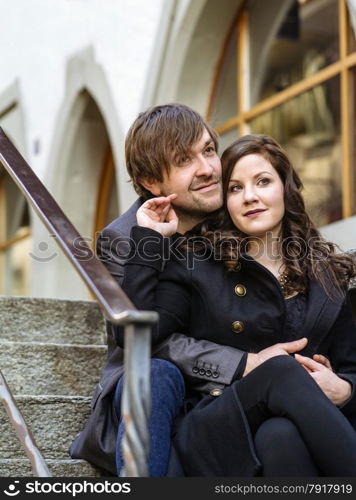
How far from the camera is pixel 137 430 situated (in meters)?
2.49

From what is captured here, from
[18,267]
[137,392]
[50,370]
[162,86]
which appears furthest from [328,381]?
[18,267]

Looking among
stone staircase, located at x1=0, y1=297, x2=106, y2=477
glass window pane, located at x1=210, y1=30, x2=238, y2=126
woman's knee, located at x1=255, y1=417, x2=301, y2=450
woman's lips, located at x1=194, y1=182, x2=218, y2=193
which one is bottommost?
stone staircase, located at x1=0, y1=297, x2=106, y2=477

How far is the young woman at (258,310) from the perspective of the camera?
2.98 meters

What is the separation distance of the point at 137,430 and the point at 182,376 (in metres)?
0.84

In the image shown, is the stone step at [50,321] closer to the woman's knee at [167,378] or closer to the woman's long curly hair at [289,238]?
the woman's long curly hair at [289,238]

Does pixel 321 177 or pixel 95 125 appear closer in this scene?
pixel 321 177

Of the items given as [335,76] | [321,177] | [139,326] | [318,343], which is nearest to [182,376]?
[318,343]

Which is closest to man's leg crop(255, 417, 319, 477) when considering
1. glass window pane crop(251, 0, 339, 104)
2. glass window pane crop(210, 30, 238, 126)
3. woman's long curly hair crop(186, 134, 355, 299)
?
woman's long curly hair crop(186, 134, 355, 299)

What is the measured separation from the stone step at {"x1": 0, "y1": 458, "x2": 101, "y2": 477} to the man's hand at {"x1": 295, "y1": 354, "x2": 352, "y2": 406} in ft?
2.76

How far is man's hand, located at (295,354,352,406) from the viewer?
3.25m

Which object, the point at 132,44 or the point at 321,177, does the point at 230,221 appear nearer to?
the point at 321,177

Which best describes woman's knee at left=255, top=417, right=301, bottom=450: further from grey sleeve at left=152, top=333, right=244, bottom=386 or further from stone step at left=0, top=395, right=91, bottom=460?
stone step at left=0, top=395, right=91, bottom=460

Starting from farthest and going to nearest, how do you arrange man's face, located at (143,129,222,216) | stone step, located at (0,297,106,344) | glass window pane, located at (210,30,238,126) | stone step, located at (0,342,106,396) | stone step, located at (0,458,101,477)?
1. glass window pane, located at (210,30,238,126)
2. stone step, located at (0,297,106,344)
3. stone step, located at (0,342,106,396)
4. man's face, located at (143,129,222,216)
5. stone step, located at (0,458,101,477)

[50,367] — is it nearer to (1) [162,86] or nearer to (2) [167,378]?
(2) [167,378]
